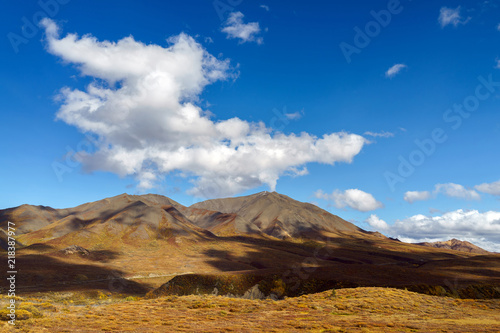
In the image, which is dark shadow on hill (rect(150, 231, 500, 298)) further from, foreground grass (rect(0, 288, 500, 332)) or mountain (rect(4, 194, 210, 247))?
mountain (rect(4, 194, 210, 247))

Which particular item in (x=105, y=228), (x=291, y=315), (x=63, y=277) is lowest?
(x=63, y=277)

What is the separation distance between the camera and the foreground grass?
65.6ft

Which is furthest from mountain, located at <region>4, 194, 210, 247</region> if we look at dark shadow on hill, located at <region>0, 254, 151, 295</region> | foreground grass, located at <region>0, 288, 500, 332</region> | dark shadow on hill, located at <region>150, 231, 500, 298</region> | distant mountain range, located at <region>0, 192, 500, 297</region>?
foreground grass, located at <region>0, 288, 500, 332</region>

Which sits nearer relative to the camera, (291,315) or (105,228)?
(291,315)

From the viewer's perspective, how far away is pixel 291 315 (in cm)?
2494

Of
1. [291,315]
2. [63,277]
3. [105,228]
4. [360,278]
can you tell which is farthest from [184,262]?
[291,315]

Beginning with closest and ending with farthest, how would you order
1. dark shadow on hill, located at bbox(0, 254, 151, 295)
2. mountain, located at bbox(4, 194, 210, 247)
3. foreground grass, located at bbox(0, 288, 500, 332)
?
foreground grass, located at bbox(0, 288, 500, 332)
dark shadow on hill, located at bbox(0, 254, 151, 295)
mountain, located at bbox(4, 194, 210, 247)

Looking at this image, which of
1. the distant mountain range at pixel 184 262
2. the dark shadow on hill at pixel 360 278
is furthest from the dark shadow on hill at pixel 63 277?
the dark shadow on hill at pixel 360 278

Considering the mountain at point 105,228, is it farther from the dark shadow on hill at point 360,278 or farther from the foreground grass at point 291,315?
the foreground grass at point 291,315

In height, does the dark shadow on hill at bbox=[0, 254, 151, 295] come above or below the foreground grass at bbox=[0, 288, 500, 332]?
below

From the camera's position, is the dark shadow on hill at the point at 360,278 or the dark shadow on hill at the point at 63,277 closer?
the dark shadow on hill at the point at 360,278

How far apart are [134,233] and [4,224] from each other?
96.6m

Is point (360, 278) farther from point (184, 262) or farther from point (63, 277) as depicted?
point (184, 262)

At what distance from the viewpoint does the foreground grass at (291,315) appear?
19984 millimetres
